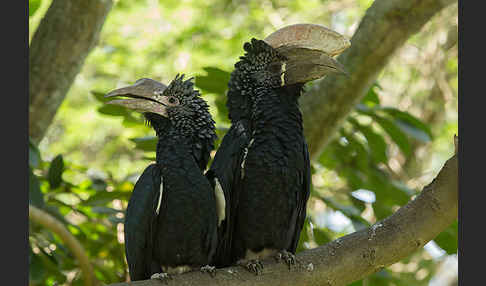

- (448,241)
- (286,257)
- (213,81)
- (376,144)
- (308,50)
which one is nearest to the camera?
(286,257)

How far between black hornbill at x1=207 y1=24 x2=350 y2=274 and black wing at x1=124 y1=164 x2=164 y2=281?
36 cm

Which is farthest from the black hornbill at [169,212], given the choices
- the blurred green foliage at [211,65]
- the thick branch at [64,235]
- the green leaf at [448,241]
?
the blurred green foliage at [211,65]

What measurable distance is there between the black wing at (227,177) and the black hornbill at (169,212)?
0.25 ft

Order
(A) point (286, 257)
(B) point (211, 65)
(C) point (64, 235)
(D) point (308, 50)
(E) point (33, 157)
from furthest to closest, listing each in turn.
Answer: (B) point (211, 65), (E) point (33, 157), (C) point (64, 235), (D) point (308, 50), (A) point (286, 257)

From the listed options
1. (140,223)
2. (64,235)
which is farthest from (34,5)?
(140,223)

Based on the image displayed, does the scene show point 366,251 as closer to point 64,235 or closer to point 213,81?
point 64,235

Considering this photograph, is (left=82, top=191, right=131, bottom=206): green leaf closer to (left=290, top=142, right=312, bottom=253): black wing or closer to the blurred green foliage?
(left=290, top=142, right=312, bottom=253): black wing

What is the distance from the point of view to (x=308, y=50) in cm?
311

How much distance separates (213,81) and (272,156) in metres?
1.44

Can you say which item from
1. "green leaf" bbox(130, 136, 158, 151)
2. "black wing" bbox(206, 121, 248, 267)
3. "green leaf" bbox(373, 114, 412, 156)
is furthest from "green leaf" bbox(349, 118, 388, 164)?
"black wing" bbox(206, 121, 248, 267)

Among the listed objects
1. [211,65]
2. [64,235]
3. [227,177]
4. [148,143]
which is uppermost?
[211,65]

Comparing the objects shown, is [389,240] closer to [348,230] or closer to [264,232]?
[264,232]

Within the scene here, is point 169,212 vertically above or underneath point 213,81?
underneath

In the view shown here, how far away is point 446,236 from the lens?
3.88 metres
